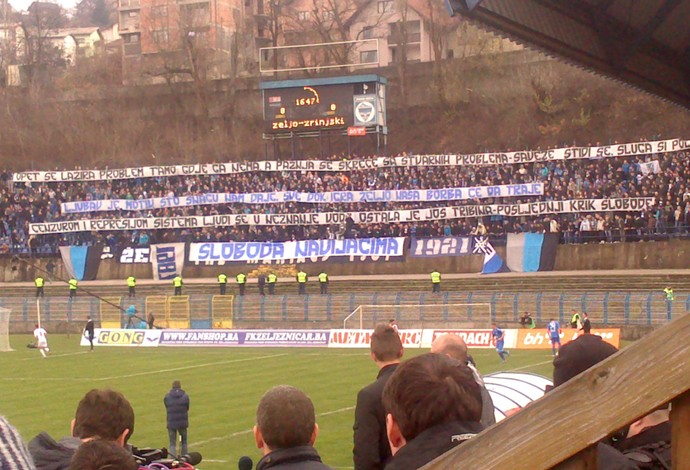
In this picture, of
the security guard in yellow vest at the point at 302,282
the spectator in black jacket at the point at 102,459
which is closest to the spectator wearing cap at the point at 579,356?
the spectator in black jacket at the point at 102,459

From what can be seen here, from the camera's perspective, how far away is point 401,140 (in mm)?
82625

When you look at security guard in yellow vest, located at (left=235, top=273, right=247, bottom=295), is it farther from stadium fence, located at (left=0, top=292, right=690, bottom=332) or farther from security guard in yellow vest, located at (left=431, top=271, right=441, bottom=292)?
security guard in yellow vest, located at (left=431, top=271, right=441, bottom=292)

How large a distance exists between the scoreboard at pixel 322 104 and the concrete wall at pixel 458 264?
9761 millimetres

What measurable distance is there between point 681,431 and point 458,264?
186ft

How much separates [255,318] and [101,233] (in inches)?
770

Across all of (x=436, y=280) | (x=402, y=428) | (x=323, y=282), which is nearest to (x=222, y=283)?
A: (x=323, y=282)

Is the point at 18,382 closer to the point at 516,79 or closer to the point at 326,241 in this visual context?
the point at 326,241

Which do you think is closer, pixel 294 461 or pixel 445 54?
pixel 294 461

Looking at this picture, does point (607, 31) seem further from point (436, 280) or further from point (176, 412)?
point (436, 280)

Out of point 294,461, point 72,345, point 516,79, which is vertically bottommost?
point 72,345

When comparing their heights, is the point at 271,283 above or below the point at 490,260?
below

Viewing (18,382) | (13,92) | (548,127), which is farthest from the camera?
(13,92)

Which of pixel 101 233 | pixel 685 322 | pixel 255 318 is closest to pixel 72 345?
pixel 255 318

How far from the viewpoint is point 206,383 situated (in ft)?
106
